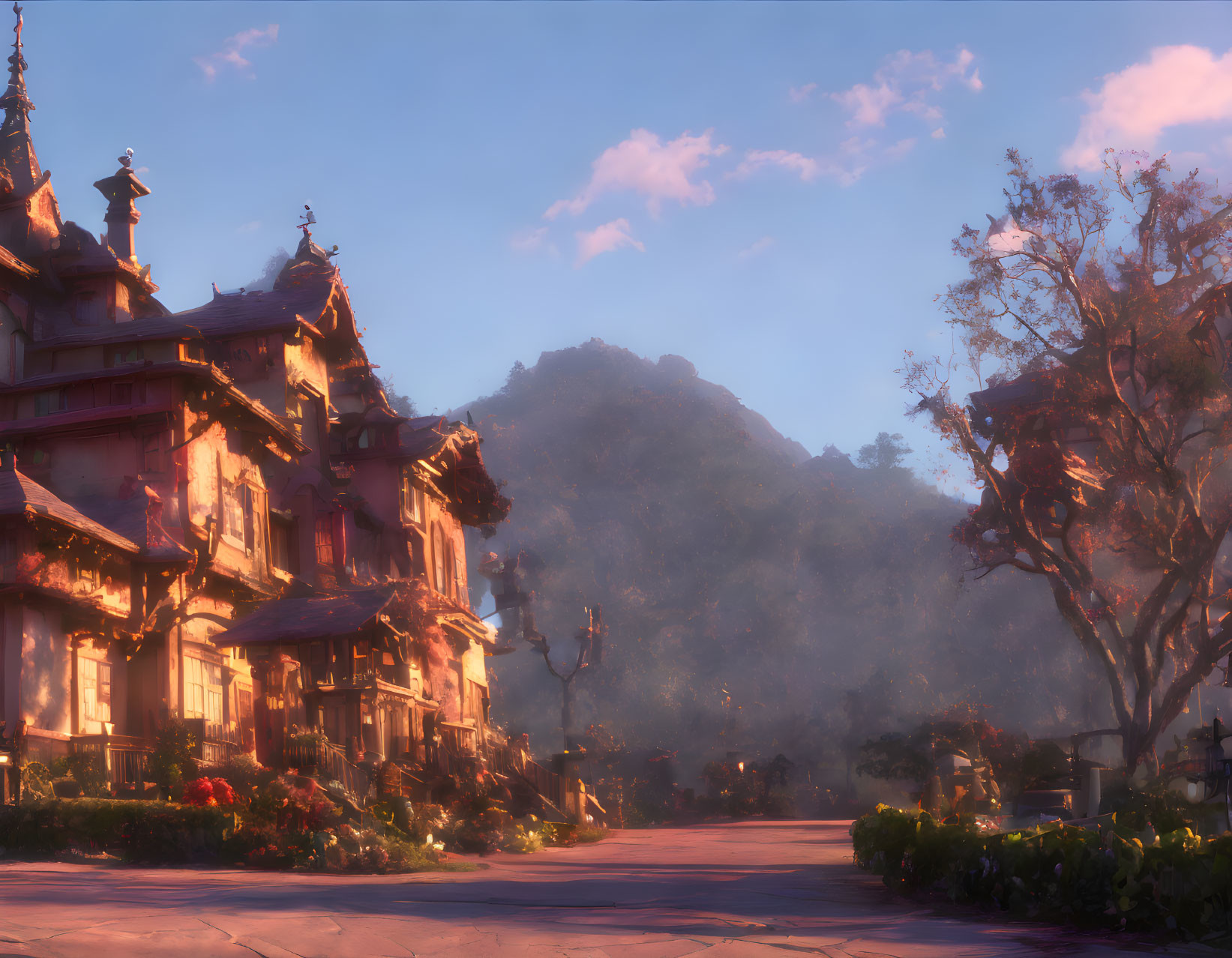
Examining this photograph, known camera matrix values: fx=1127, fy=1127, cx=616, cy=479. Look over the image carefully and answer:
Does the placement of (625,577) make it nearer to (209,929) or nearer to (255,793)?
(255,793)

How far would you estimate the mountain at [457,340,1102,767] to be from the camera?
66250 millimetres

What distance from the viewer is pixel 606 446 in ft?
326

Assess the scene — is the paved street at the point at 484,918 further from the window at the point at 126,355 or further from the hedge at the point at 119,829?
the window at the point at 126,355

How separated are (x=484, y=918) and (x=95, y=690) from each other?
1250cm

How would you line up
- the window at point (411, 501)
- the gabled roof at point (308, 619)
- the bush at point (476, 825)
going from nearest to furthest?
the bush at point (476, 825), the gabled roof at point (308, 619), the window at point (411, 501)

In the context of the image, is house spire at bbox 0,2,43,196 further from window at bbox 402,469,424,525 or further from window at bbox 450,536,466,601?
window at bbox 450,536,466,601

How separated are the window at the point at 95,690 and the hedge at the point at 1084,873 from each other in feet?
46.1

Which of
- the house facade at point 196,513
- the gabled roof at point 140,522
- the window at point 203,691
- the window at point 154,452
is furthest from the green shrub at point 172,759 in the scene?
the window at point 154,452

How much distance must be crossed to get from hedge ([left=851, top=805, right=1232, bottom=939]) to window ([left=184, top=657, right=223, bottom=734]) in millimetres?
14100

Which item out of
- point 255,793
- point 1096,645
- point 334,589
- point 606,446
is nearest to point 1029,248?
point 1096,645

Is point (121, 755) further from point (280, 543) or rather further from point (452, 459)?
point (452, 459)

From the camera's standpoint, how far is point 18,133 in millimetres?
28953

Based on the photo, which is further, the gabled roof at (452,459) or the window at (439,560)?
the window at (439,560)

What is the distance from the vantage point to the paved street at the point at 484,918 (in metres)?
8.58
